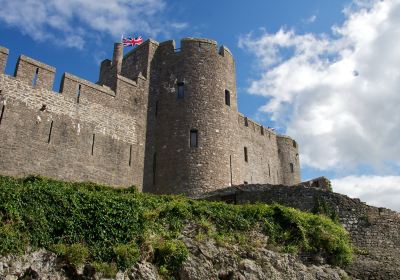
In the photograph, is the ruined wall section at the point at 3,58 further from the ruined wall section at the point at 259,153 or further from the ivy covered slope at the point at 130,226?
the ruined wall section at the point at 259,153

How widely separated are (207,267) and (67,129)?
1021 centimetres

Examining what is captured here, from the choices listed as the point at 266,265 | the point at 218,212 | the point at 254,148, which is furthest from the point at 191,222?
the point at 254,148

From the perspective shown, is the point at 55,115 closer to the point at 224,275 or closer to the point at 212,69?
the point at 212,69

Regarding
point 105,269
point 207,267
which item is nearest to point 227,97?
point 207,267

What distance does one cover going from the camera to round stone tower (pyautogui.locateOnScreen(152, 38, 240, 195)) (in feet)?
71.5

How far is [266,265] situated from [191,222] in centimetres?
279

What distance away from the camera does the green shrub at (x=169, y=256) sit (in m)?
12.3

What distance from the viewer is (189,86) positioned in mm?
23609

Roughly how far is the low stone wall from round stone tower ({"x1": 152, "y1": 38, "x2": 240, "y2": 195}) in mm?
2596

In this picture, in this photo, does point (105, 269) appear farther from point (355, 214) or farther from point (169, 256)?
point (355, 214)

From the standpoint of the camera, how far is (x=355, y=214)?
18641 mm

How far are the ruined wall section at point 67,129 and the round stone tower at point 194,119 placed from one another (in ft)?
5.16

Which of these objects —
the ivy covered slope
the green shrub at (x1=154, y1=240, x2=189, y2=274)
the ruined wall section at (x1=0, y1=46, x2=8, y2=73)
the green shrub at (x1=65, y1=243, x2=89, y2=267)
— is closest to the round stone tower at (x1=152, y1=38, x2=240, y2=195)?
the ivy covered slope

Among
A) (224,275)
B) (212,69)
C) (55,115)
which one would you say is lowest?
(224,275)
